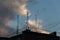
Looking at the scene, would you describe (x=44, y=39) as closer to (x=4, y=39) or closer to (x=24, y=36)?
(x=24, y=36)

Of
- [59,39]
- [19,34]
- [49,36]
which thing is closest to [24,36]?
[19,34]

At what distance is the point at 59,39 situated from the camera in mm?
50500

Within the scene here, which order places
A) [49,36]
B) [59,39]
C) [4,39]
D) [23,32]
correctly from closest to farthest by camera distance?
1. [23,32]
2. [49,36]
3. [59,39]
4. [4,39]

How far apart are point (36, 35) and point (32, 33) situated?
1430mm

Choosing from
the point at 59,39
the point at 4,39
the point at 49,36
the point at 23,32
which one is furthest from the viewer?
the point at 4,39

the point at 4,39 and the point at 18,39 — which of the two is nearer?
the point at 18,39

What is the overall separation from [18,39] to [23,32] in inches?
208

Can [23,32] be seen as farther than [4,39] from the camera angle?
No

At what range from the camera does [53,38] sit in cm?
4694

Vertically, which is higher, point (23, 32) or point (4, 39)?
point (23, 32)

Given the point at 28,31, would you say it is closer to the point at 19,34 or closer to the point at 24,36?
the point at 24,36

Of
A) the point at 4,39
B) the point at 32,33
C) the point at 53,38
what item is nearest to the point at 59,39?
the point at 53,38

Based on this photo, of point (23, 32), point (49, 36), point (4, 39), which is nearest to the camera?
point (23, 32)

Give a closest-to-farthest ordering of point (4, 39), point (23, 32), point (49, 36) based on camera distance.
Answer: point (23, 32) → point (49, 36) → point (4, 39)
